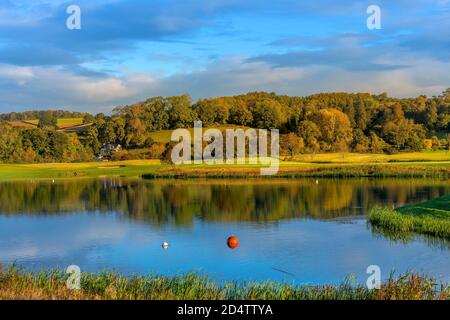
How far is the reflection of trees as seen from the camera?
3547cm

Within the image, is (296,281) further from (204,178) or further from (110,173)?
(110,173)

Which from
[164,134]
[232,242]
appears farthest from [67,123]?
[232,242]

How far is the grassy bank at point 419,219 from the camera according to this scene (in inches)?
Result: 968

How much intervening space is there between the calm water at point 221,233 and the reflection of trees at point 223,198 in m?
0.08

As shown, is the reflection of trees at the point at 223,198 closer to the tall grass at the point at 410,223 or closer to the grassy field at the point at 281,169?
the tall grass at the point at 410,223

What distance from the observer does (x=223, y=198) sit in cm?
4403

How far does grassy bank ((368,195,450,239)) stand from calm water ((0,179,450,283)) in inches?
32.9

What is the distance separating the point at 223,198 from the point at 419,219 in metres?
20.0
